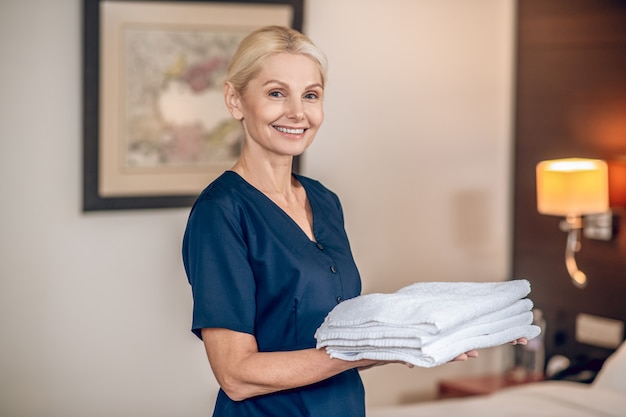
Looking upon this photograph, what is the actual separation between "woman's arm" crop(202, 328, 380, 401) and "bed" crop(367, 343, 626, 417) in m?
1.70

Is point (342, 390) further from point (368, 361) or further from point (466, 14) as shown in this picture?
point (466, 14)

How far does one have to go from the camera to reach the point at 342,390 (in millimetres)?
1887

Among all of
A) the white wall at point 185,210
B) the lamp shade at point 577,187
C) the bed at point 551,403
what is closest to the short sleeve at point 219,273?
the bed at point 551,403

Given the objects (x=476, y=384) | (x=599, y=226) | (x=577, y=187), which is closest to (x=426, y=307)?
(x=577, y=187)

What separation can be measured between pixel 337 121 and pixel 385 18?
514mm

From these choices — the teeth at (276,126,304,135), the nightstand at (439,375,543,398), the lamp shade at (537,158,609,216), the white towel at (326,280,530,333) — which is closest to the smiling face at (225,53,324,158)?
the teeth at (276,126,304,135)

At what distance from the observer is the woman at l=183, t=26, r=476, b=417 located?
1.71 meters

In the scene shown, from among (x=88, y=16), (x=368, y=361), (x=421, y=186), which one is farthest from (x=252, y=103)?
(x=421, y=186)

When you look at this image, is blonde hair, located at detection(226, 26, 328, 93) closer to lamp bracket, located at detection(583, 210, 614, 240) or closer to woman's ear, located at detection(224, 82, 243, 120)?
woman's ear, located at detection(224, 82, 243, 120)

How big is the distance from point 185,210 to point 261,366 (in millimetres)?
2281

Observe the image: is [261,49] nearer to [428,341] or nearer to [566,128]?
[428,341]

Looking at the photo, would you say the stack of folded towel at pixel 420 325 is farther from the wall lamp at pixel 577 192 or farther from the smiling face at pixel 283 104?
the wall lamp at pixel 577 192

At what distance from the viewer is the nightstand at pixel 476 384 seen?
4180 mm

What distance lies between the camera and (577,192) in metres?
3.79
